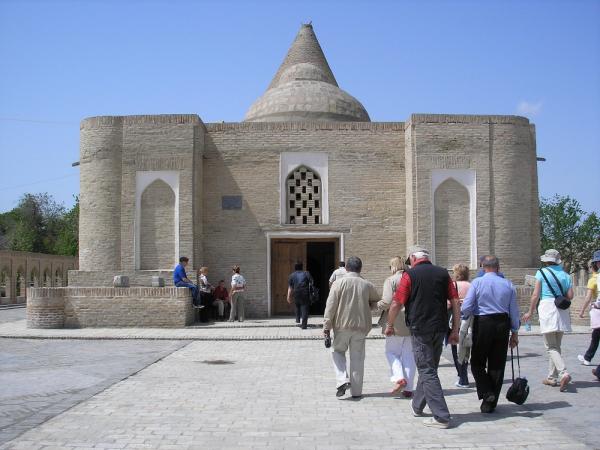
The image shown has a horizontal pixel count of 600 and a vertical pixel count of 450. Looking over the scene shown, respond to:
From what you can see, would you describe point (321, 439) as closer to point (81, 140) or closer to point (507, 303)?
point (507, 303)

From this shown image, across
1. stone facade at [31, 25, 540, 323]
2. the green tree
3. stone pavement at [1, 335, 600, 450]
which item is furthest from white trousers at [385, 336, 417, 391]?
the green tree

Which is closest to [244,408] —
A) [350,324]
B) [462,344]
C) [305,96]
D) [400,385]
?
[350,324]

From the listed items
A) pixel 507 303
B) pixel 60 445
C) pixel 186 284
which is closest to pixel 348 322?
pixel 507 303

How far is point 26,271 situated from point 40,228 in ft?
82.4

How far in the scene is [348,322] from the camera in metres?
7.84

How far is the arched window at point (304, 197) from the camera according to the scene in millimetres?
19359

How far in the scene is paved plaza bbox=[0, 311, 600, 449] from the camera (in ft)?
19.4

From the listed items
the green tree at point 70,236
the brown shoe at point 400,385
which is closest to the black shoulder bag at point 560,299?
the brown shoe at point 400,385

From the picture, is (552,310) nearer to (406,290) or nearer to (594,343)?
(594,343)

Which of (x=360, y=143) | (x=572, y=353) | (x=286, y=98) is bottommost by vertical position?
(x=572, y=353)

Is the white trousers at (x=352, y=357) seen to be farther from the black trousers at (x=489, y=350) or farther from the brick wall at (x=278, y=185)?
the brick wall at (x=278, y=185)

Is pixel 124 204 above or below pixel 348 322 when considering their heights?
above

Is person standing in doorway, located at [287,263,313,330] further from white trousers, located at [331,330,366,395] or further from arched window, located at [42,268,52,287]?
arched window, located at [42,268,52,287]

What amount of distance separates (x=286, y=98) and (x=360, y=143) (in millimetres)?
3919
